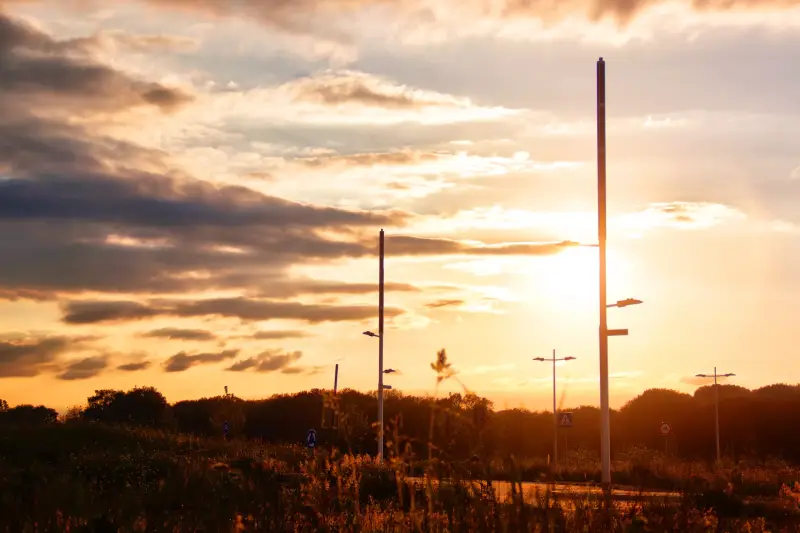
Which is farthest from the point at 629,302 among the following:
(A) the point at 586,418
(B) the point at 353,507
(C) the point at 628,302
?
(A) the point at 586,418

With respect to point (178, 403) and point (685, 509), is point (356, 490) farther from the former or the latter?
point (178, 403)

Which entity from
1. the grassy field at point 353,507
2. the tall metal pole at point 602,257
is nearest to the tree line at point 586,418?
the tall metal pole at point 602,257

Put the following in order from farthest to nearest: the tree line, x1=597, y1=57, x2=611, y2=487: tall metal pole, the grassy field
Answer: the tree line
x1=597, y1=57, x2=611, y2=487: tall metal pole
the grassy field

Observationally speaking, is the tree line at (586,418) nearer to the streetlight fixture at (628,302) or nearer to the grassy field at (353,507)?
the streetlight fixture at (628,302)

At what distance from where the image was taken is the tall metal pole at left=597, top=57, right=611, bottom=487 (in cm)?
2369

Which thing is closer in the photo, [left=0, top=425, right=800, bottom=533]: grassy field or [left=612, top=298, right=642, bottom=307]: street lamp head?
[left=0, top=425, right=800, bottom=533]: grassy field

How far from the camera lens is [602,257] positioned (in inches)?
962

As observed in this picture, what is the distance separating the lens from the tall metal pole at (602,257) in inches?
933

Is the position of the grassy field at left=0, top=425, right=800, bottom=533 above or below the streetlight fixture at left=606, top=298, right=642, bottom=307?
below

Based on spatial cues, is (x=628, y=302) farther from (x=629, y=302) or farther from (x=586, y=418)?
Answer: (x=586, y=418)

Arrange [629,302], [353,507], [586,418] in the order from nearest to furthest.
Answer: [353,507] → [629,302] → [586,418]

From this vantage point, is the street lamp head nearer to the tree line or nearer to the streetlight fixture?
the streetlight fixture

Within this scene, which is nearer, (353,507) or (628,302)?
(353,507)

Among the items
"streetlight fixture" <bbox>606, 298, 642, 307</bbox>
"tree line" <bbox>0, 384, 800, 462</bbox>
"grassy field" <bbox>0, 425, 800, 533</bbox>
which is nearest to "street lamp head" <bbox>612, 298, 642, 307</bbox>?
"streetlight fixture" <bbox>606, 298, 642, 307</bbox>
